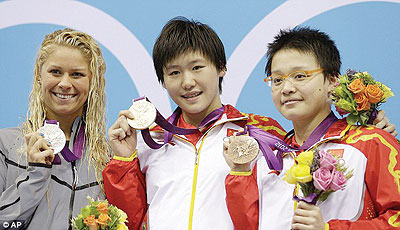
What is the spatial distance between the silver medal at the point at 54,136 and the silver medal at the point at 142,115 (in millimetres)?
323

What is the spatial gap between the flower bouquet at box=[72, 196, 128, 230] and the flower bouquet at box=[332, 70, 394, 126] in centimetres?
104

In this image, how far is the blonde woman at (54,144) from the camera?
7.39 ft

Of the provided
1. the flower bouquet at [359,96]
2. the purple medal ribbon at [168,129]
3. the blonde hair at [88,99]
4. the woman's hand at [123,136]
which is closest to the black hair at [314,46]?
the flower bouquet at [359,96]

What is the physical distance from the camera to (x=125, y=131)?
234cm

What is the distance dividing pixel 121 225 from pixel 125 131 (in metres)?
0.43

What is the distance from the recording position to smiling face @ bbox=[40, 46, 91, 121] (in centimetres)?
247

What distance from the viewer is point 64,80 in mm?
2447

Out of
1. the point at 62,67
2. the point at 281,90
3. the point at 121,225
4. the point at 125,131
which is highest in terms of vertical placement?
the point at 62,67

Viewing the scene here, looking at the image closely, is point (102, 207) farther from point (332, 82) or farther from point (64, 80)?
point (332, 82)

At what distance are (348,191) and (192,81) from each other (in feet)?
2.74

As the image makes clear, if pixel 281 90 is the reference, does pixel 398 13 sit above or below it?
above

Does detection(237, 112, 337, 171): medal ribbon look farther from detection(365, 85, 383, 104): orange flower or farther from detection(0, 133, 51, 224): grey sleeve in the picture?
detection(0, 133, 51, 224): grey sleeve

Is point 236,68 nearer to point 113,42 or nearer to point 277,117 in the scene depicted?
point 277,117

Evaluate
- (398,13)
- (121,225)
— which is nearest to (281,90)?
(121,225)
